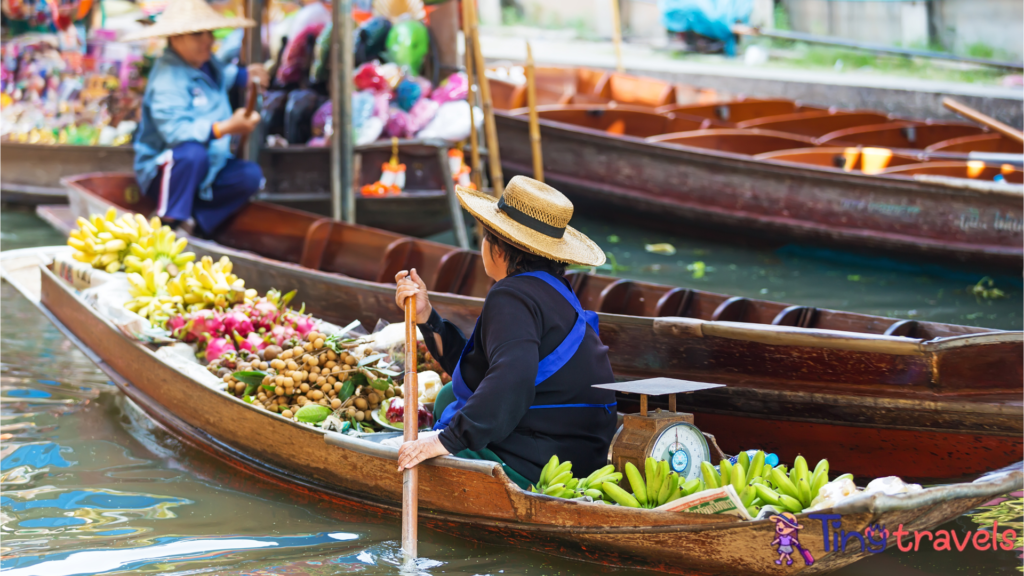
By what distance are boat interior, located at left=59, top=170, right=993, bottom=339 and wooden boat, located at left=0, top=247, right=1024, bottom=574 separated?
1.95ft

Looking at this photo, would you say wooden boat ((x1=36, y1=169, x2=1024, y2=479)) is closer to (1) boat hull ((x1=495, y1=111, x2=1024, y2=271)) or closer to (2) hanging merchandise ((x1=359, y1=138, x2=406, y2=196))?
(2) hanging merchandise ((x1=359, y1=138, x2=406, y2=196))

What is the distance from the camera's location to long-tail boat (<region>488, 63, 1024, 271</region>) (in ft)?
20.4

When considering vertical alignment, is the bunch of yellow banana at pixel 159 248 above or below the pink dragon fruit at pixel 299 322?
above

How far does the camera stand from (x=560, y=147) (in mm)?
7934

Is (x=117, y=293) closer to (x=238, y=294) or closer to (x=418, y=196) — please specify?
(x=238, y=294)

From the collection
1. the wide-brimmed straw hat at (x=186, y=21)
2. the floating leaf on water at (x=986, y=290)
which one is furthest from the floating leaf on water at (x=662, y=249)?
the wide-brimmed straw hat at (x=186, y=21)

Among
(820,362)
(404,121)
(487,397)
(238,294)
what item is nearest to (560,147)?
(404,121)

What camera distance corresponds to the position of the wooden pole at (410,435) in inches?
104

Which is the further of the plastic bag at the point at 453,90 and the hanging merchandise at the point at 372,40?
the hanging merchandise at the point at 372,40

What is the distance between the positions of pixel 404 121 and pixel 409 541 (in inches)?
187

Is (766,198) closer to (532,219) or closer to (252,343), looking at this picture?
(252,343)

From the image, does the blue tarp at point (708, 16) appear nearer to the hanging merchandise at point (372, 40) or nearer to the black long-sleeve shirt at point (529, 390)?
the hanging merchandise at point (372, 40)

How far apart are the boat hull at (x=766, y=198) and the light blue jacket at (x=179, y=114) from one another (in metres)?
2.80

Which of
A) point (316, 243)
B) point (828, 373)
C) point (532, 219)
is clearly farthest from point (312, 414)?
point (316, 243)
